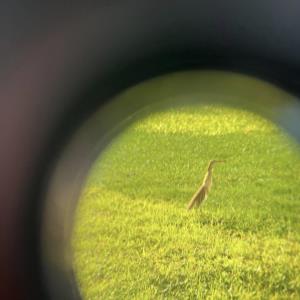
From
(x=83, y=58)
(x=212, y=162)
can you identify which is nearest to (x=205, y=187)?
(x=212, y=162)

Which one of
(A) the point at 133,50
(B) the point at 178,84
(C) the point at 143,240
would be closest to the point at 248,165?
(C) the point at 143,240

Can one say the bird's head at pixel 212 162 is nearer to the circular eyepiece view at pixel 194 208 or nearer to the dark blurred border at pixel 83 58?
the circular eyepiece view at pixel 194 208

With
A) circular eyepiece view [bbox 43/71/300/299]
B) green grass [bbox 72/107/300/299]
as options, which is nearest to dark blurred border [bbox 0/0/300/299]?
circular eyepiece view [bbox 43/71/300/299]

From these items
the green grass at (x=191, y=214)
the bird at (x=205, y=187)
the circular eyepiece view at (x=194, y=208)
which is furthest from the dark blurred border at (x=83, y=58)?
the bird at (x=205, y=187)

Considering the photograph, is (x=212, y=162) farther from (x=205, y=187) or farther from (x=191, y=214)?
(x=191, y=214)

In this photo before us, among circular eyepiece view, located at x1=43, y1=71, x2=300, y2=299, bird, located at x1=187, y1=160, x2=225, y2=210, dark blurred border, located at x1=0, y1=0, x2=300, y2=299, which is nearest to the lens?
dark blurred border, located at x1=0, y1=0, x2=300, y2=299

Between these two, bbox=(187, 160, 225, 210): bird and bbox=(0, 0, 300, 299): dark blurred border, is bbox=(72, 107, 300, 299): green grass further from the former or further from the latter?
bbox=(0, 0, 300, 299): dark blurred border

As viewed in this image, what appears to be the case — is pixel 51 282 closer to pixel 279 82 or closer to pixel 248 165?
pixel 279 82

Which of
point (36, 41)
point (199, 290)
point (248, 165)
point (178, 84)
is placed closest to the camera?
point (36, 41)
